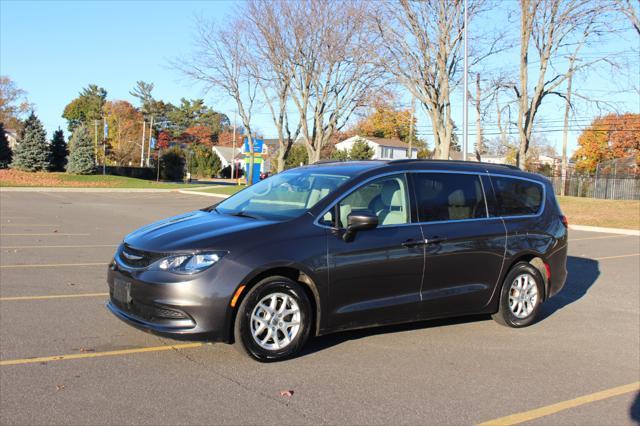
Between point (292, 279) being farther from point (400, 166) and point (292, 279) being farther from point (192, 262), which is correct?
point (400, 166)

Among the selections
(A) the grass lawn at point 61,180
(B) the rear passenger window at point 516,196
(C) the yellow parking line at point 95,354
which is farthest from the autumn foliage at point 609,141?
(C) the yellow parking line at point 95,354

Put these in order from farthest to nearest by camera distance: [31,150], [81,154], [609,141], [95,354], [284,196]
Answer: [609,141] → [81,154] → [31,150] → [284,196] → [95,354]

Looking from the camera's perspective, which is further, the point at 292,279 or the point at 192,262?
the point at 292,279

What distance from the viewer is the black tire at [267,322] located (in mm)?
4984

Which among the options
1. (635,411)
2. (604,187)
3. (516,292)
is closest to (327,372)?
(635,411)

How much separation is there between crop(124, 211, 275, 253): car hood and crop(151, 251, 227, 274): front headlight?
59mm

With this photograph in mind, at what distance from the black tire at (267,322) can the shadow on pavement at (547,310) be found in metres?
0.32

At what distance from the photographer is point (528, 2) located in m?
27.9

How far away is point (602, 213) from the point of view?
27766mm

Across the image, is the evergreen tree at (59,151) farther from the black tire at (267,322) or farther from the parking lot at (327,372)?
the black tire at (267,322)

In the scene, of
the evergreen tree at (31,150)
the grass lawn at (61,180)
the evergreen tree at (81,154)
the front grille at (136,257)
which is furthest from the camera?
the evergreen tree at (81,154)

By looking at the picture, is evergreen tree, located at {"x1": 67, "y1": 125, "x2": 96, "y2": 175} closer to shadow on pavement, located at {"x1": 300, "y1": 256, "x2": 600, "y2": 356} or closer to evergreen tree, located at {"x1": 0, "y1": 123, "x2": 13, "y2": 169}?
evergreen tree, located at {"x1": 0, "y1": 123, "x2": 13, "y2": 169}

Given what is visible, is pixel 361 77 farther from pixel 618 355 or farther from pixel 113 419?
pixel 113 419

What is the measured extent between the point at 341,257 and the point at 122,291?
196 cm
